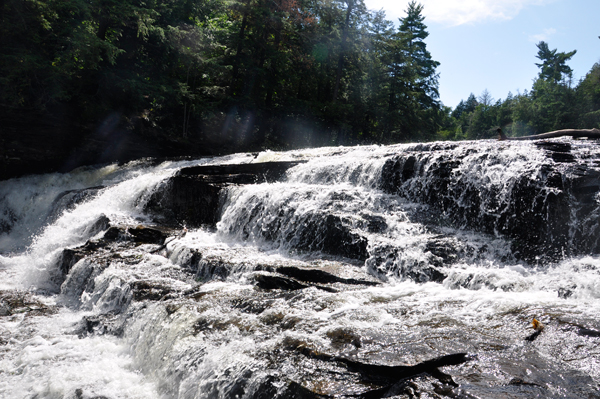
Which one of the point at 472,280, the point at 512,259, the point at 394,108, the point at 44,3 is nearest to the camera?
the point at 472,280

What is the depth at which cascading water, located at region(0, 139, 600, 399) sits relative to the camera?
3.20m

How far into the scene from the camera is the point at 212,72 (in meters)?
19.3

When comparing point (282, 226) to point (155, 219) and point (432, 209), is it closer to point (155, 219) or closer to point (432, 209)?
point (432, 209)

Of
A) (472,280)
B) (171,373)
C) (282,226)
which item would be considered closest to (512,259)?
(472,280)

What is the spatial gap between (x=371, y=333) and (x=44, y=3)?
48.9 feet

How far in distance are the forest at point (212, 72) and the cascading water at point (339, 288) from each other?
666 cm

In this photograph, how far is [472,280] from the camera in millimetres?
5078

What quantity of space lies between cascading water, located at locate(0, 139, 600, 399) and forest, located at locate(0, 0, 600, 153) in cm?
666

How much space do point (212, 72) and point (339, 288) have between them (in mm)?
16861

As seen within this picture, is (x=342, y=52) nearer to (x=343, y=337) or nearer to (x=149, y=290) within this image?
(x=149, y=290)

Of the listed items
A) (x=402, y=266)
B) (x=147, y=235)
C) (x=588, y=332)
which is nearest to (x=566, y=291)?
(x=588, y=332)

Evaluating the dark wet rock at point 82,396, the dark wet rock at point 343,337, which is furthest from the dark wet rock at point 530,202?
the dark wet rock at point 82,396

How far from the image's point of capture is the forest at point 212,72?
43.5ft

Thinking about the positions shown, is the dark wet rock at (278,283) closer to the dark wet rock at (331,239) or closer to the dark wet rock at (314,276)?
the dark wet rock at (314,276)
